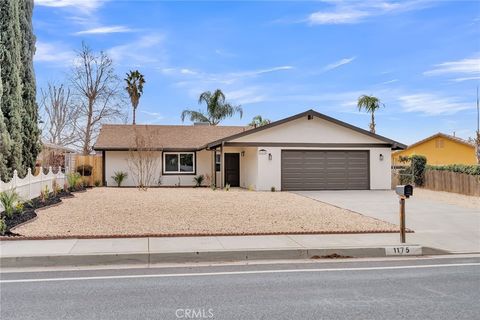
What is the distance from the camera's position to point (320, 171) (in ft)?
77.6

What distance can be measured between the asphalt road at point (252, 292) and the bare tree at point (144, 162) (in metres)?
19.7

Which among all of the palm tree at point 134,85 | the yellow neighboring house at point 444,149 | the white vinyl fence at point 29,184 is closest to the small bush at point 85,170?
the white vinyl fence at point 29,184

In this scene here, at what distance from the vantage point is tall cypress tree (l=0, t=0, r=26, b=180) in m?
15.6

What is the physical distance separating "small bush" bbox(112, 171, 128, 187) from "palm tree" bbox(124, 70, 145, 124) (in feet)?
45.9

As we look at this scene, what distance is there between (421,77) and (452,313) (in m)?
20.1

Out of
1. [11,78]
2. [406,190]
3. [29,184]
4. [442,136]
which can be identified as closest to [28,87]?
[11,78]

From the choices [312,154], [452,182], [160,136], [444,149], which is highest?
[160,136]

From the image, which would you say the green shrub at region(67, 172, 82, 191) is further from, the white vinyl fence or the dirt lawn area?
the dirt lawn area

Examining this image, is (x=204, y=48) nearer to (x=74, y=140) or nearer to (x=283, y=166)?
(x=283, y=166)

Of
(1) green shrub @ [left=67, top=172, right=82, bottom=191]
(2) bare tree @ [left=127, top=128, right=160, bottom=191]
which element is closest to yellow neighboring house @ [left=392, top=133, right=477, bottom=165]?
(2) bare tree @ [left=127, top=128, right=160, bottom=191]

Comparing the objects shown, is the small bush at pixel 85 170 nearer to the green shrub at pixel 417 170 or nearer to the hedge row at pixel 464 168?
the green shrub at pixel 417 170

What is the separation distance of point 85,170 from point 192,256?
68.8ft

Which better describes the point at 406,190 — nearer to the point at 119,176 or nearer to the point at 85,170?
the point at 119,176

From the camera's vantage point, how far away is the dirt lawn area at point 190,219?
10.3m
